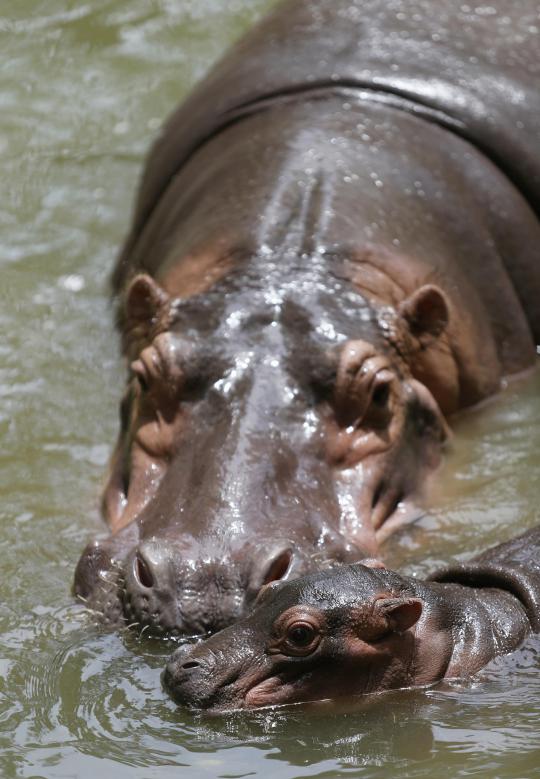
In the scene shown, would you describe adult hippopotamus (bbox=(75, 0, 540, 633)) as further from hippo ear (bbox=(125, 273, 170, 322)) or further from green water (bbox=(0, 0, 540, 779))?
green water (bbox=(0, 0, 540, 779))

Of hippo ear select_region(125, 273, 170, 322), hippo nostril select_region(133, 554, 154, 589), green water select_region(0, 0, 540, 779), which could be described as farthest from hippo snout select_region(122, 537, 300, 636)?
hippo ear select_region(125, 273, 170, 322)

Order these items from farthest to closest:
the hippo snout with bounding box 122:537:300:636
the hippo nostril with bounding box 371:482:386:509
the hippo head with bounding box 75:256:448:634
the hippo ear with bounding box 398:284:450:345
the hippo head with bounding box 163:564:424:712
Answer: the hippo ear with bounding box 398:284:450:345, the hippo nostril with bounding box 371:482:386:509, the hippo head with bounding box 75:256:448:634, the hippo snout with bounding box 122:537:300:636, the hippo head with bounding box 163:564:424:712

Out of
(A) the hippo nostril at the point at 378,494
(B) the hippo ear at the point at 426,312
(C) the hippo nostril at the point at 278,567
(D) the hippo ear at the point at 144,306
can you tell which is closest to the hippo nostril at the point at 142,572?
(C) the hippo nostril at the point at 278,567

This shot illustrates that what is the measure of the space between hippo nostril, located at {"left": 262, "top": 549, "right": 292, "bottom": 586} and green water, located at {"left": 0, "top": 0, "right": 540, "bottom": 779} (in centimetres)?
37

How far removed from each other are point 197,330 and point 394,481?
88 centimetres

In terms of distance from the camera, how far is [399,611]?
5074 mm

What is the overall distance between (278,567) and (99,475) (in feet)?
5.59

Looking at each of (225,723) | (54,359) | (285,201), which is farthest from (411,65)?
(225,723)

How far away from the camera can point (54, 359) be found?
7.93 m

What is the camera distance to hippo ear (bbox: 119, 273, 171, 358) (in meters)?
6.72

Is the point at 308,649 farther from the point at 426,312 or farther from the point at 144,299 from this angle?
the point at 144,299

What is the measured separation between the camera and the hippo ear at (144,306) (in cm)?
672

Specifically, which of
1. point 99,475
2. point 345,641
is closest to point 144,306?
point 99,475

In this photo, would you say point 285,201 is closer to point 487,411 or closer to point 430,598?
point 487,411
